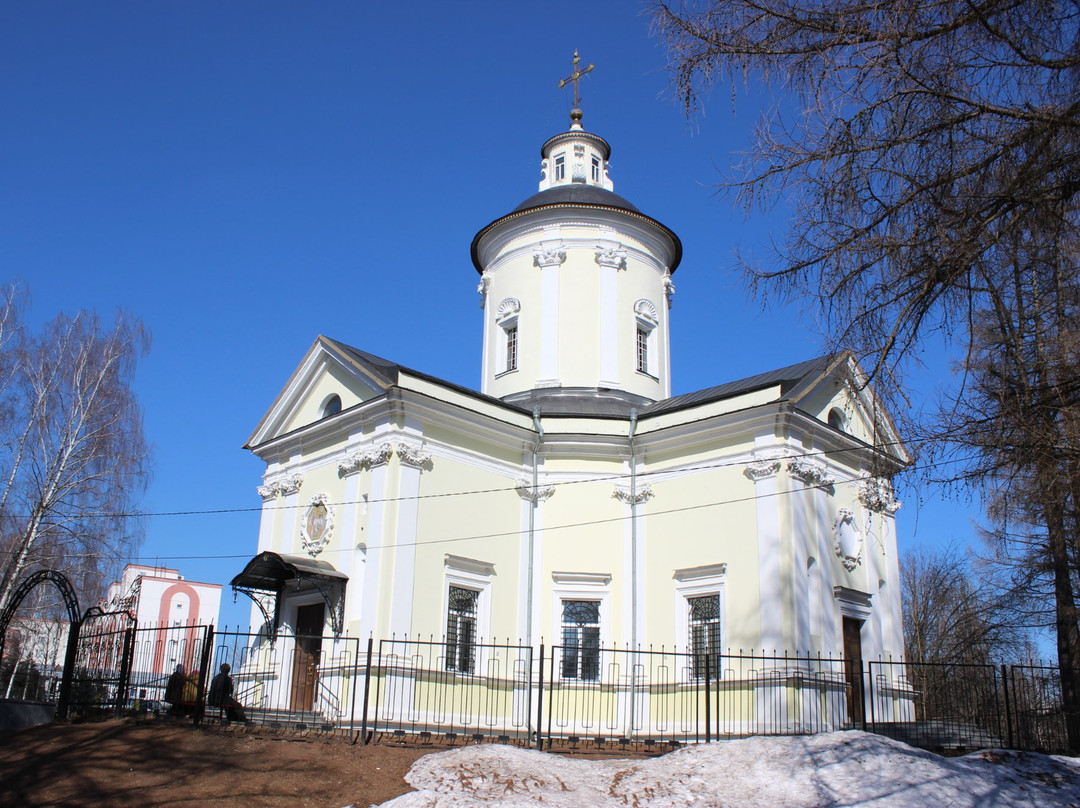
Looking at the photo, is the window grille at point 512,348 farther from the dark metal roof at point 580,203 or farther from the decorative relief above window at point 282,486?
the decorative relief above window at point 282,486

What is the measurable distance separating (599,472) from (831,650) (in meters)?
5.57

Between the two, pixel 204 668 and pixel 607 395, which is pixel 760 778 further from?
pixel 607 395

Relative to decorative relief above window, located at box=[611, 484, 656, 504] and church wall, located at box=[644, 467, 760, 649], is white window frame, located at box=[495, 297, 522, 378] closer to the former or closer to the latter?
decorative relief above window, located at box=[611, 484, 656, 504]

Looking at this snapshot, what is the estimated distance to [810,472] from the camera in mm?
17406

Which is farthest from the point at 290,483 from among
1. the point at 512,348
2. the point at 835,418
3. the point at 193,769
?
the point at 835,418

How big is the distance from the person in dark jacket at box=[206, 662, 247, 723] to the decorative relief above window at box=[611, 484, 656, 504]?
7.99 m

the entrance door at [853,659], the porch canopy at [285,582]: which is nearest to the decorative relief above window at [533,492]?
the porch canopy at [285,582]

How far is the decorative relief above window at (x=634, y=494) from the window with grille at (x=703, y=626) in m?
2.24

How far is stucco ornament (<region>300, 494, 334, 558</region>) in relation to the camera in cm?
1786

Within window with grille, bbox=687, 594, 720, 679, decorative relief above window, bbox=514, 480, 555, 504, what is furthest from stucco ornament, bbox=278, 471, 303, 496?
window with grille, bbox=687, 594, 720, 679

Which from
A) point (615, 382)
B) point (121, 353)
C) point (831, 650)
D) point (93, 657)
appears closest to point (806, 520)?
point (831, 650)

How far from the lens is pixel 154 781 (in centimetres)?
1009

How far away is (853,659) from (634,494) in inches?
201

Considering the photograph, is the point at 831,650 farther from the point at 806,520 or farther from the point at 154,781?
the point at 154,781
